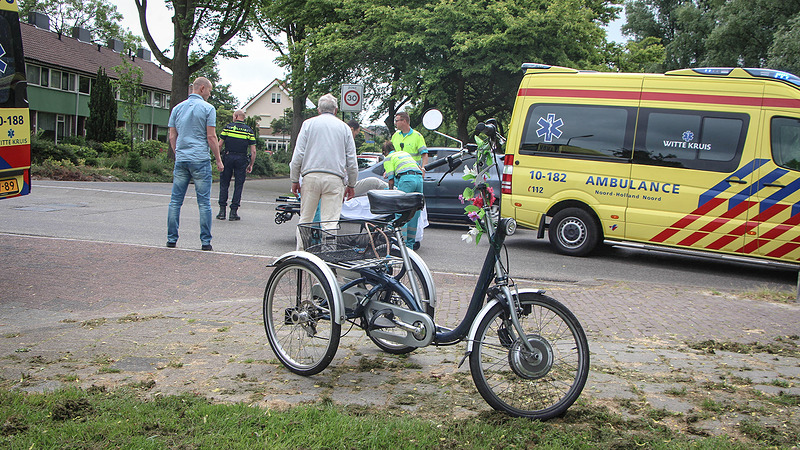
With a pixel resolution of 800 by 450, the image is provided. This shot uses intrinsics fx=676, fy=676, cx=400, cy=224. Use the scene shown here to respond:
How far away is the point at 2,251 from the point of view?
798 cm

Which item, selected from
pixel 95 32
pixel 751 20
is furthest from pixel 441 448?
pixel 95 32

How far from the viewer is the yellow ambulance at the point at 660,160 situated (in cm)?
938

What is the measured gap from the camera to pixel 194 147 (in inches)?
337

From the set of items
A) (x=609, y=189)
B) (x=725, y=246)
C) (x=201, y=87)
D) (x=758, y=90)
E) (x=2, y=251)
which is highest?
(x=758, y=90)

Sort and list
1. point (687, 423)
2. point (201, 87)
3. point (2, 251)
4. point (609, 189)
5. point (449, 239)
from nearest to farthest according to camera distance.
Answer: point (687, 423)
point (2, 251)
point (201, 87)
point (609, 189)
point (449, 239)

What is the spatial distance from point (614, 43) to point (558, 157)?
16741mm

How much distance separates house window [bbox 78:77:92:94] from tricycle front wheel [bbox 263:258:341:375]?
176ft

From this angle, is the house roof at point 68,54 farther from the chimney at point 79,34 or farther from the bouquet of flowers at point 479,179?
the bouquet of flowers at point 479,179

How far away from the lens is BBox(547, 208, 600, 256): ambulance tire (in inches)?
412

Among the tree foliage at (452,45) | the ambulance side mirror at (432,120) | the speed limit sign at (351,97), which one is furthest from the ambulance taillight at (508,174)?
the tree foliage at (452,45)

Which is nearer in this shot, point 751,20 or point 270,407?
point 270,407

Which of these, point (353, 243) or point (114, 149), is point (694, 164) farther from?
point (114, 149)

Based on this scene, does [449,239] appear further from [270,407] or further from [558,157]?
[270,407]

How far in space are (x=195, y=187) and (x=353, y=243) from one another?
184 inches
